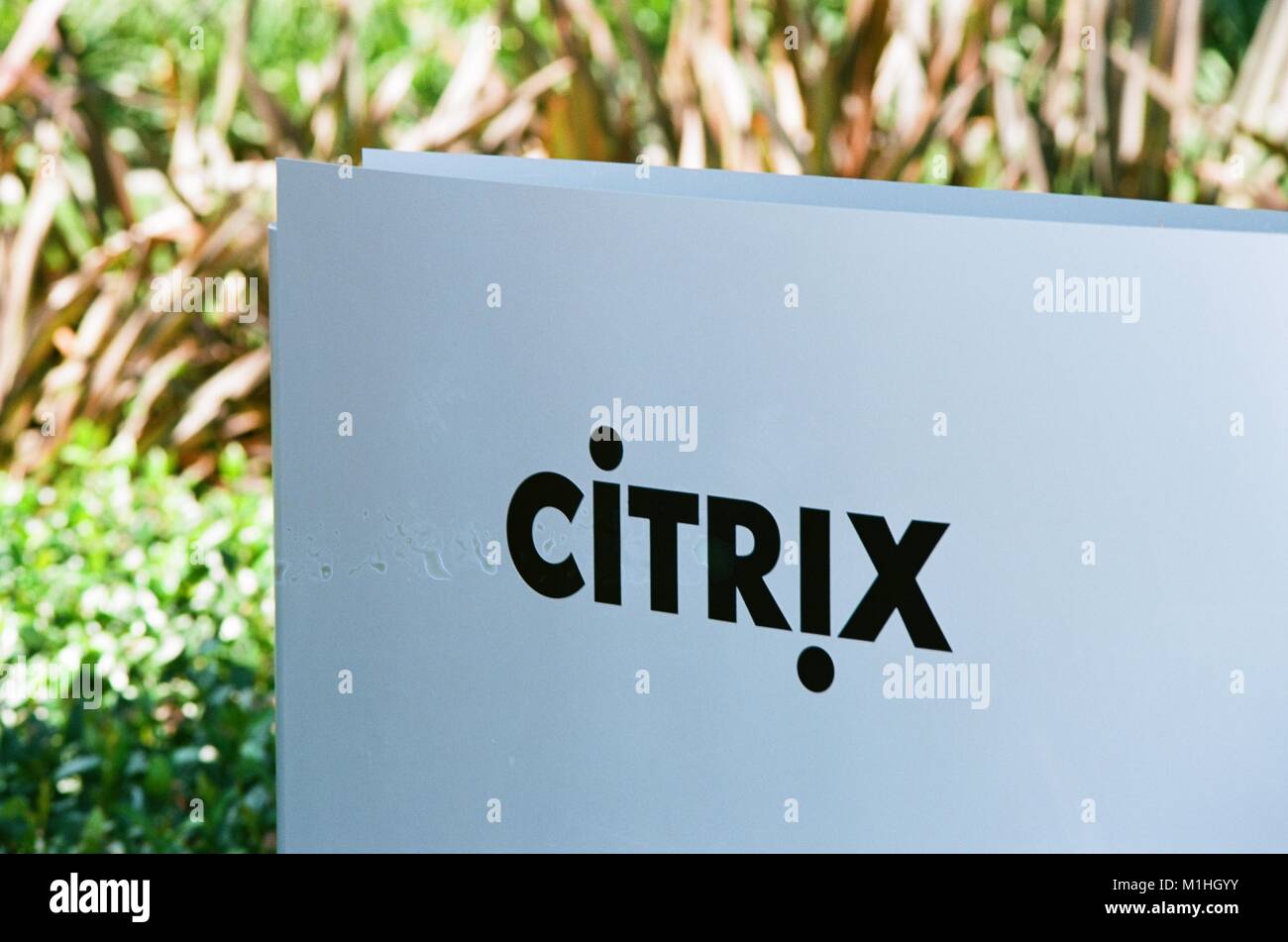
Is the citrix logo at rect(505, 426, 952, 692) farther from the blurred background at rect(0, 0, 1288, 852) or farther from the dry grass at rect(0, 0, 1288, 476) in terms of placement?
the dry grass at rect(0, 0, 1288, 476)

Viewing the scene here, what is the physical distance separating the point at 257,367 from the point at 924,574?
329cm

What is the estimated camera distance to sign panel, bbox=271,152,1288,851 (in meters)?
1.52

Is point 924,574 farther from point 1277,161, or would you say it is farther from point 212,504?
point 1277,161

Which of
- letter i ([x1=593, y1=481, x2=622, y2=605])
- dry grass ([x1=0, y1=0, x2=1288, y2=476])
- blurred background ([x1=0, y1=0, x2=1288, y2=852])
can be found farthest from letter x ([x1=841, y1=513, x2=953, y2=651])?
dry grass ([x1=0, y1=0, x2=1288, y2=476])

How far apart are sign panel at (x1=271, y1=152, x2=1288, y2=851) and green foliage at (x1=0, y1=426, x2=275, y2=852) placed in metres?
1.04

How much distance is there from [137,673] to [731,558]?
1.81 m

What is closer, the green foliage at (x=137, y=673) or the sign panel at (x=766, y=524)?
the sign panel at (x=766, y=524)

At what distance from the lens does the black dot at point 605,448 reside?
5.25 feet

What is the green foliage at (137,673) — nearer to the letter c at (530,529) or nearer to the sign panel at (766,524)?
the sign panel at (766,524)

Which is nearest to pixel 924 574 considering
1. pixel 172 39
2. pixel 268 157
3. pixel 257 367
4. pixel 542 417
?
pixel 542 417

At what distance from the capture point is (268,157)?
4.78 metres

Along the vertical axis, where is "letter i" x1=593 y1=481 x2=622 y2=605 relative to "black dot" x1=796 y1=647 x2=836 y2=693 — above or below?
above

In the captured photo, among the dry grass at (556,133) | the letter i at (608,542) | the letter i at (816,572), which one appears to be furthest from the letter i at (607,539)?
the dry grass at (556,133)

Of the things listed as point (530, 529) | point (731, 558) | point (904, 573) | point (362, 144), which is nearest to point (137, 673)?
point (530, 529)
